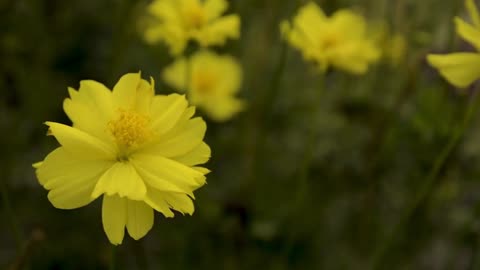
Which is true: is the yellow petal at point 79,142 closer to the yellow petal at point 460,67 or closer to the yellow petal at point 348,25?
the yellow petal at point 460,67

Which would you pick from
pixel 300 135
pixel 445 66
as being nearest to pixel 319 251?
pixel 300 135

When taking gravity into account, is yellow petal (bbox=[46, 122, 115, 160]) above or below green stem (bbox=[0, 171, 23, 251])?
above

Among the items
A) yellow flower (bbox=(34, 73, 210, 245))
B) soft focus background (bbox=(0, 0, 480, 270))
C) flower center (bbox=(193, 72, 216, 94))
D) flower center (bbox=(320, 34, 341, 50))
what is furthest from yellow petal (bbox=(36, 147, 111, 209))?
flower center (bbox=(193, 72, 216, 94))

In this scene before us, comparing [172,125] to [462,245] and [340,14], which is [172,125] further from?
[462,245]

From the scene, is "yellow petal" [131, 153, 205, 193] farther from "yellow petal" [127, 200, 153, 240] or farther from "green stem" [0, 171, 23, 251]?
"green stem" [0, 171, 23, 251]

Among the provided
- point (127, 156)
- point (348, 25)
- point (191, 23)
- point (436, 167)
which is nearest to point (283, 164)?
point (348, 25)

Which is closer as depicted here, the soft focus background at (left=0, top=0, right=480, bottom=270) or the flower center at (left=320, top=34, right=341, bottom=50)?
the flower center at (left=320, top=34, right=341, bottom=50)

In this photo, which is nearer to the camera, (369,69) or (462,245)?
(462,245)
